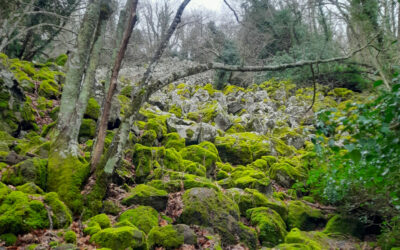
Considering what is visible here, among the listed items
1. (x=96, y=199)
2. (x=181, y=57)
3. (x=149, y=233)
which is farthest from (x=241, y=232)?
(x=181, y=57)

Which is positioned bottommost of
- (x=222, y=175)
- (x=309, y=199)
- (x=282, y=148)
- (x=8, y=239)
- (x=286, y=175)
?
(x=309, y=199)

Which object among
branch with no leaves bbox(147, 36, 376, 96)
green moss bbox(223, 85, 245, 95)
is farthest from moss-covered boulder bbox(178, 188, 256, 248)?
green moss bbox(223, 85, 245, 95)

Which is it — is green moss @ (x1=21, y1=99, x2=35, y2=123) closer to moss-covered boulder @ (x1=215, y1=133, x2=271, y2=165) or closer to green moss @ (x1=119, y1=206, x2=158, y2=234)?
green moss @ (x1=119, y1=206, x2=158, y2=234)

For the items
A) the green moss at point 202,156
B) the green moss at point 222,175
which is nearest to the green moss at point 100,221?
the green moss at point 202,156

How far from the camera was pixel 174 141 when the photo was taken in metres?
9.95

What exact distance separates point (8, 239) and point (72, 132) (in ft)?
6.68

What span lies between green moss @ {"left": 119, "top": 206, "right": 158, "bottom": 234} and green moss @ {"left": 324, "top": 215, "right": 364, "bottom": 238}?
465 centimetres

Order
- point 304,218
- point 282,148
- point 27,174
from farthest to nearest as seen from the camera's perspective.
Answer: point 282,148, point 304,218, point 27,174

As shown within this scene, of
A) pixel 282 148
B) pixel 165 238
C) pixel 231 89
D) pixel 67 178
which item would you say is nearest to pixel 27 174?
pixel 67 178

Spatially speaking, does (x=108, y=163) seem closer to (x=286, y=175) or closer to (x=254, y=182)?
(x=254, y=182)

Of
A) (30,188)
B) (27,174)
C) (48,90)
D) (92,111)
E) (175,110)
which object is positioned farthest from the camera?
(175,110)

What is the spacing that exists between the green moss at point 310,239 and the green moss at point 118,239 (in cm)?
343

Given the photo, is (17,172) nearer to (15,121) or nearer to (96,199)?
(96,199)

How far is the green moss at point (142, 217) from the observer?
495cm
